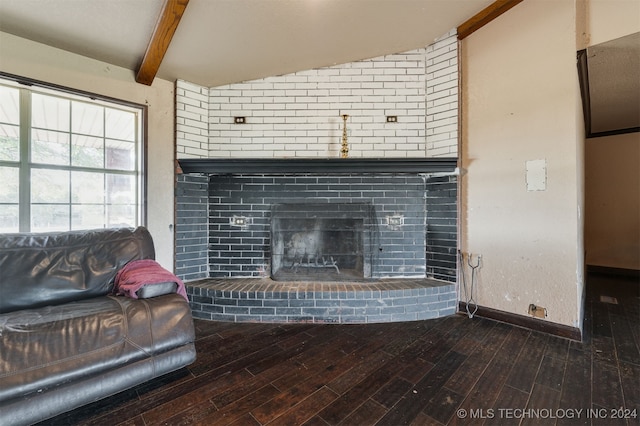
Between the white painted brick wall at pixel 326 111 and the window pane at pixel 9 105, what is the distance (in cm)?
Answer: 115

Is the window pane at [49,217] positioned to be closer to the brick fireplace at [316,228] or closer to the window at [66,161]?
the window at [66,161]

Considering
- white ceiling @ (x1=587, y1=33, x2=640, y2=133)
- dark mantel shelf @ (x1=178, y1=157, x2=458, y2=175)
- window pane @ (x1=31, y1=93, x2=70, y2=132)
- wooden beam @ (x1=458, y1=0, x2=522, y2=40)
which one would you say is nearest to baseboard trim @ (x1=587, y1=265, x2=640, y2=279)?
white ceiling @ (x1=587, y1=33, x2=640, y2=133)

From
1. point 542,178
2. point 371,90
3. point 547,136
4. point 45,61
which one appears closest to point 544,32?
point 547,136

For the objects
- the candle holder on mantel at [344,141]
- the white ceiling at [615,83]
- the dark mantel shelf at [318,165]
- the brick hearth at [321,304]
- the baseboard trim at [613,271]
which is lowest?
the baseboard trim at [613,271]

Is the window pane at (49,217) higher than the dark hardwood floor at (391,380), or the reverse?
the window pane at (49,217)

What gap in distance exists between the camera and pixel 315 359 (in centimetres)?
183

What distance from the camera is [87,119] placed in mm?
2445

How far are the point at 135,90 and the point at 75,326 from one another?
2227mm

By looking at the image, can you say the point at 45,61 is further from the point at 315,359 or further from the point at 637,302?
the point at 637,302

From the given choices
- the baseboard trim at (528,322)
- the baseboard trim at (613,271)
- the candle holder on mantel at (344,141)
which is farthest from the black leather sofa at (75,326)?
the baseboard trim at (613,271)

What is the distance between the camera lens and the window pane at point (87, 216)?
239 cm

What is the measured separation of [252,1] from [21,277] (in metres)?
2.34

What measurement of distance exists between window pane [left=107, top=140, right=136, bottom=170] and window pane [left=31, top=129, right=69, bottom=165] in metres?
0.30

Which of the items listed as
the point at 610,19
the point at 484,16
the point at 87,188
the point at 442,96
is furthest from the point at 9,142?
the point at 610,19
